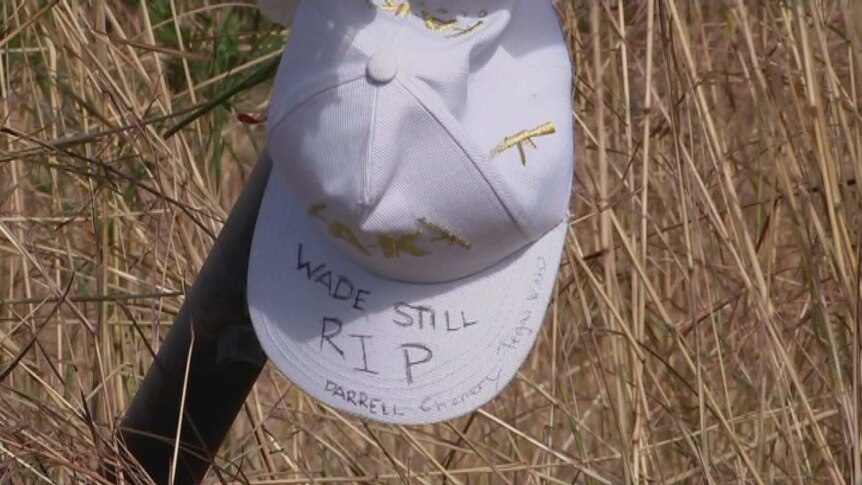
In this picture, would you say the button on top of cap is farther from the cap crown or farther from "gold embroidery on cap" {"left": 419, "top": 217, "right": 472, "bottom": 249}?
"gold embroidery on cap" {"left": 419, "top": 217, "right": 472, "bottom": 249}

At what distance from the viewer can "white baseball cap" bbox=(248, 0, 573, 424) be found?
37.2 inches

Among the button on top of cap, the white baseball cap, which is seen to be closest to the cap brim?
the white baseball cap

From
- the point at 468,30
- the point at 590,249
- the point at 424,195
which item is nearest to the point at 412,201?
the point at 424,195

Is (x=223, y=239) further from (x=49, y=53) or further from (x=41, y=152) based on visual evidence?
(x=49, y=53)

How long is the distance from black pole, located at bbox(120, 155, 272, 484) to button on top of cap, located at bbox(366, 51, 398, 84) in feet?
0.43

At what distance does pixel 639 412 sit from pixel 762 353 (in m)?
0.14

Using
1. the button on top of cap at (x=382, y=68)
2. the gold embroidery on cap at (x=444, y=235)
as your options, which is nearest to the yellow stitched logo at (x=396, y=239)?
the gold embroidery on cap at (x=444, y=235)

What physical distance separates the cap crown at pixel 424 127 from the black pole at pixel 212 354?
0.18ft

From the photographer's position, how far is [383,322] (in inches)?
40.6

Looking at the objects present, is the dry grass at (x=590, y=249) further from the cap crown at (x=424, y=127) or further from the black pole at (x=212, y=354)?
the cap crown at (x=424, y=127)

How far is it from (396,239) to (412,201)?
3 centimetres

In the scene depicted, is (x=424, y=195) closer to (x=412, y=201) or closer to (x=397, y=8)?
(x=412, y=201)

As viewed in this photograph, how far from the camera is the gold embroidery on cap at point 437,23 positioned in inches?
37.9

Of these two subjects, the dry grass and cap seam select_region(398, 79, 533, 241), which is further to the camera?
the dry grass
